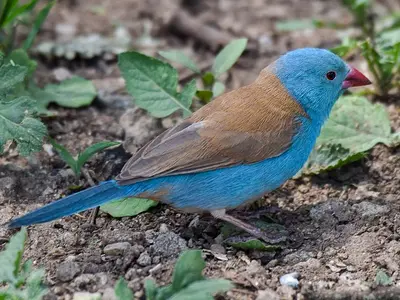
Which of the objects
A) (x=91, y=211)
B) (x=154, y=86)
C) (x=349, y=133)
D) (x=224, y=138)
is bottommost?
(x=91, y=211)

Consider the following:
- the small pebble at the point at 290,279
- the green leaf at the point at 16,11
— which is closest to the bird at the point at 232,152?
the small pebble at the point at 290,279

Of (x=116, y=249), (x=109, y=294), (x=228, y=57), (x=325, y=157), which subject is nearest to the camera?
(x=109, y=294)

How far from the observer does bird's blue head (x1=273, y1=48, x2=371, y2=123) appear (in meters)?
4.26

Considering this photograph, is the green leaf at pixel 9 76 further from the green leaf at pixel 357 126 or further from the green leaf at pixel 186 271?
the green leaf at pixel 357 126

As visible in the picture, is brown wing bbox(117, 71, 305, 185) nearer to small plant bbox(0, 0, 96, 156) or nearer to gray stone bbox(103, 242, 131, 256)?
gray stone bbox(103, 242, 131, 256)

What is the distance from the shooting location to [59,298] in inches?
132

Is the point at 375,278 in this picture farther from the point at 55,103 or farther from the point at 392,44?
the point at 55,103

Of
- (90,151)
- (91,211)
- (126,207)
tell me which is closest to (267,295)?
(126,207)

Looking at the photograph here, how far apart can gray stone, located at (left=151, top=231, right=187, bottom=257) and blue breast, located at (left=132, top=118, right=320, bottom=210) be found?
17cm

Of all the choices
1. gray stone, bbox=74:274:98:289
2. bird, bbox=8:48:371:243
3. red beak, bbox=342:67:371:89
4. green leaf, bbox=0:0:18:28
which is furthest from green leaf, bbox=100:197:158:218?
green leaf, bbox=0:0:18:28

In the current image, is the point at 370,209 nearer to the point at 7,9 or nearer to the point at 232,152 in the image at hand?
the point at 232,152

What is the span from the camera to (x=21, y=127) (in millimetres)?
3926

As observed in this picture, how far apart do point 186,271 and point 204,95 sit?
74.2 inches

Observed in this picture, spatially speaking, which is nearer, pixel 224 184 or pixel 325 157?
pixel 224 184
